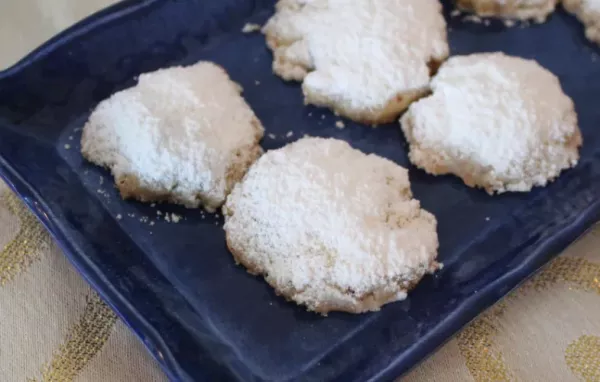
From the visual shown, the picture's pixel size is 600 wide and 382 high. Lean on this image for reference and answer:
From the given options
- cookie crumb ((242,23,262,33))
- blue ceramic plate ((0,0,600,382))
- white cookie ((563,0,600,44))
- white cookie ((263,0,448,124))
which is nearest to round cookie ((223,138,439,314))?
blue ceramic plate ((0,0,600,382))

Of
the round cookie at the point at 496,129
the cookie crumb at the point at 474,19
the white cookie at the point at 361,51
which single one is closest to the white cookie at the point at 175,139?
the white cookie at the point at 361,51

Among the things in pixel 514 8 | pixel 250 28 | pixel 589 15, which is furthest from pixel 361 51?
pixel 589 15

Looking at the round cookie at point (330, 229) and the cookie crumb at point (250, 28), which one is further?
the cookie crumb at point (250, 28)

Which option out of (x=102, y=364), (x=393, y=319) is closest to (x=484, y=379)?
(x=393, y=319)

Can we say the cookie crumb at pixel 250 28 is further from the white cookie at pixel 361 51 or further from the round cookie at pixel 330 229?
the round cookie at pixel 330 229

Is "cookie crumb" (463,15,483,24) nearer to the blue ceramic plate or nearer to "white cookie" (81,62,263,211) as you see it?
the blue ceramic plate

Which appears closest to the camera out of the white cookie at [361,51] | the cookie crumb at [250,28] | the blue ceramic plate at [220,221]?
the blue ceramic plate at [220,221]

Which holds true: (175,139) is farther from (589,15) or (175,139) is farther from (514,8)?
(589,15)
